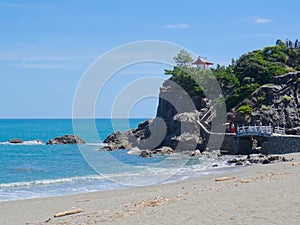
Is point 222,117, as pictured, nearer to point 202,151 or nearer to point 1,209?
point 202,151

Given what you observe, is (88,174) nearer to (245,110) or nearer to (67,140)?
(245,110)

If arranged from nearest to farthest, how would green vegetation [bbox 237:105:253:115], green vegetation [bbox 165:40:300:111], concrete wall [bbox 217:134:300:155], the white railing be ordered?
concrete wall [bbox 217:134:300:155], the white railing, green vegetation [bbox 237:105:253:115], green vegetation [bbox 165:40:300:111]

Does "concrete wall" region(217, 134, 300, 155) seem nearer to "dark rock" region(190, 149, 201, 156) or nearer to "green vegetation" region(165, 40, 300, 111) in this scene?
"dark rock" region(190, 149, 201, 156)

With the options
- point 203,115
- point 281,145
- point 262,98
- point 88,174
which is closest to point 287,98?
point 262,98

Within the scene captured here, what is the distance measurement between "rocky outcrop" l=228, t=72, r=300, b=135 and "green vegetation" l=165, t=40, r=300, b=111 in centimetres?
92

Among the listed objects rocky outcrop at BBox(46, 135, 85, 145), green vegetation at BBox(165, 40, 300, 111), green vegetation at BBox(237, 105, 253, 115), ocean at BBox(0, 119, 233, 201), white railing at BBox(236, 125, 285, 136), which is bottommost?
ocean at BBox(0, 119, 233, 201)

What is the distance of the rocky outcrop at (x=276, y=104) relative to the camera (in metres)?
54.4

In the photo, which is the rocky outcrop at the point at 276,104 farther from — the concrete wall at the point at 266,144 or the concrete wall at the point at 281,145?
the concrete wall at the point at 281,145

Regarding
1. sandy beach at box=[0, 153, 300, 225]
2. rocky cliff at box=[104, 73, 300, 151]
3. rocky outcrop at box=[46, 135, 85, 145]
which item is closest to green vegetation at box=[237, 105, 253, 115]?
rocky cliff at box=[104, 73, 300, 151]

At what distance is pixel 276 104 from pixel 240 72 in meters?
12.2

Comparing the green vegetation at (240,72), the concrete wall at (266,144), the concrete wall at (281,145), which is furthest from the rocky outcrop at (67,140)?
the concrete wall at (281,145)

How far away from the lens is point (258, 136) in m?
48.2

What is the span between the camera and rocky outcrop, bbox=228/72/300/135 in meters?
54.4

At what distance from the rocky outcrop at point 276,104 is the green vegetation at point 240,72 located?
917 mm
